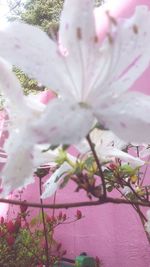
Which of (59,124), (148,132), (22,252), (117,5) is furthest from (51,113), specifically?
(22,252)

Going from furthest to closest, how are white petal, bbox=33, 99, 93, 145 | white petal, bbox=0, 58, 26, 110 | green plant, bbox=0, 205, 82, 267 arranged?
1. green plant, bbox=0, 205, 82, 267
2. white petal, bbox=0, 58, 26, 110
3. white petal, bbox=33, 99, 93, 145

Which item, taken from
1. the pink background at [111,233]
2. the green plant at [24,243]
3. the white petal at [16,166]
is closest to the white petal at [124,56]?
the white petal at [16,166]

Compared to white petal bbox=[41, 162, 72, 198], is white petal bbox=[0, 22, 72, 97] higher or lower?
higher

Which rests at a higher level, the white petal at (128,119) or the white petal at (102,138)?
the white petal at (102,138)

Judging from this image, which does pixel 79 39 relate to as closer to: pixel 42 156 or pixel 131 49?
pixel 131 49

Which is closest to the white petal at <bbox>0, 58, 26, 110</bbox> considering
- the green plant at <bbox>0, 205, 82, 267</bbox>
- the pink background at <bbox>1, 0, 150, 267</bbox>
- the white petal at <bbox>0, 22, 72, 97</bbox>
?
the white petal at <bbox>0, 22, 72, 97</bbox>

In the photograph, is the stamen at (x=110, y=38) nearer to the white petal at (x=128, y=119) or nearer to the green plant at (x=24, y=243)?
the white petal at (x=128, y=119)

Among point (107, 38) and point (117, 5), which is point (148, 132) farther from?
point (117, 5)

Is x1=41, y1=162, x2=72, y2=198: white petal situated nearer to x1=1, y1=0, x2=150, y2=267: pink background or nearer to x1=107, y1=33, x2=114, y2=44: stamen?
x1=107, y1=33, x2=114, y2=44: stamen
